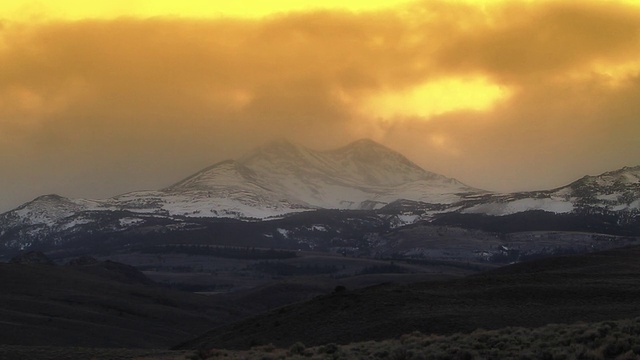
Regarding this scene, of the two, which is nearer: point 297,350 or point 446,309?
point 297,350

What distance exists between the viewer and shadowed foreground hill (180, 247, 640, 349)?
8856cm

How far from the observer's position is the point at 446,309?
95.2 meters

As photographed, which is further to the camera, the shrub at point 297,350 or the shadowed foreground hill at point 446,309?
the shadowed foreground hill at point 446,309

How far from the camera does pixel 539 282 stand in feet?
364

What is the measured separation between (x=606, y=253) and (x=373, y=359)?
322 ft

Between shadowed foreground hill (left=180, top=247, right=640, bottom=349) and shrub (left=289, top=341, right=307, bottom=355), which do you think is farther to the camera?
shadowed foreground hill (left=180, top=247, right=640, bottom=349)

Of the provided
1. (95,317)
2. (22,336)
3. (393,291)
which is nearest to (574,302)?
(393,291)

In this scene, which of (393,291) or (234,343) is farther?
(393,291)

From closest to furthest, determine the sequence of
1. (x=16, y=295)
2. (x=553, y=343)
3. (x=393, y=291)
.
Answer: (x=553, y=343), (x=393, y=291), (x=16, y=295)

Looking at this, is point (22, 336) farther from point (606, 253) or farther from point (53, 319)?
point (606, 253)

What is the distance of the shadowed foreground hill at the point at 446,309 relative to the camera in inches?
3487

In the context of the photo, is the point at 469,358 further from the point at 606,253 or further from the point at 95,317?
the point at 95,317

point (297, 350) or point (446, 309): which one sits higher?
point (446, 309)

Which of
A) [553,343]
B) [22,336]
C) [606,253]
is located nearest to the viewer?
[553,343]
